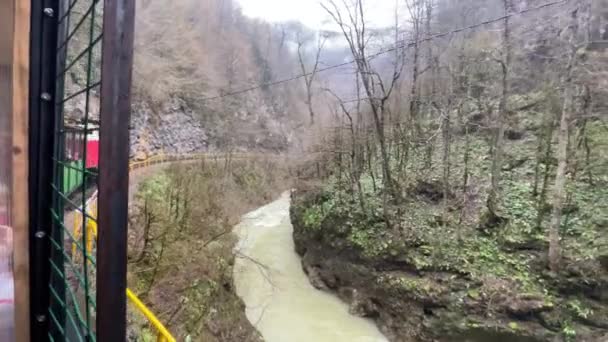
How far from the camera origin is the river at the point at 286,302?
24.0 ft

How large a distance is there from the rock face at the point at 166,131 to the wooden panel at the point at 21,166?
1288 cm

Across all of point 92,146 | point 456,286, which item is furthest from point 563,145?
point 92,146

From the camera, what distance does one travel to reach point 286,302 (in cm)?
839

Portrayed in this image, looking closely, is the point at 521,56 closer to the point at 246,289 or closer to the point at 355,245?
the point at 355,245

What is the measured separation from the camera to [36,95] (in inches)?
37.1

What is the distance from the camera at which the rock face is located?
13.6 m

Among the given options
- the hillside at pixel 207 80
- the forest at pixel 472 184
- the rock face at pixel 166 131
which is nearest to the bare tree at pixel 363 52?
the forest at pixel 472 184

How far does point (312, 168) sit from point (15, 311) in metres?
10.4

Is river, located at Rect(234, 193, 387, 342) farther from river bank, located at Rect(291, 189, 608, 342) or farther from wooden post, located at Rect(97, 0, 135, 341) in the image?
wooden post, located at Rect(97, 0, 135, 341)

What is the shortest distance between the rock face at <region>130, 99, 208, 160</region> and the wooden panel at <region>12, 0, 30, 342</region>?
12.9m

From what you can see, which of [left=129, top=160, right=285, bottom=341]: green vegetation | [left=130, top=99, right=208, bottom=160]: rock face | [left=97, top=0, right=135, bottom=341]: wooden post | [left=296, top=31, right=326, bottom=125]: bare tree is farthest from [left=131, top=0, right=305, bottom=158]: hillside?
[left=97, top=0, right=135, bottom=341]: wooden post

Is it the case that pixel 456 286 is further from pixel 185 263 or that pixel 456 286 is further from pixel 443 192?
pixel 185 263

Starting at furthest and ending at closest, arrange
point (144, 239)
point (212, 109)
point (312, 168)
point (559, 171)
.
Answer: point (212, 109) < point (312, 168) < point (559, 171) < point (144, 239)

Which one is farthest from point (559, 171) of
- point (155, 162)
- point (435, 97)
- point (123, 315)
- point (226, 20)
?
point (226, 20)
